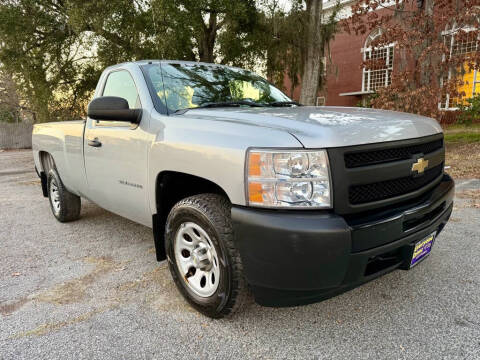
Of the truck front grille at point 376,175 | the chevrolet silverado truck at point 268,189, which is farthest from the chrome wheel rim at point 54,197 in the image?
the truck front grille at point 376,175

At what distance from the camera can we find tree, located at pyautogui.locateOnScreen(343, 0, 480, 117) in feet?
28.4

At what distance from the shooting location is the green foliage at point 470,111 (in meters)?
12.3

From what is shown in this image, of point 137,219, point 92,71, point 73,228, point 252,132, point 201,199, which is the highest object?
point 92,71

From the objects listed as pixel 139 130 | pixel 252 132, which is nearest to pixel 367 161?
pixel 252 132

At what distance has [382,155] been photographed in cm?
214

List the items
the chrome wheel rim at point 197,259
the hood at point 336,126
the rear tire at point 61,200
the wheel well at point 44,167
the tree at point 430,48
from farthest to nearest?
1. the tree at point 430,48
2. the wheel well at point 44,167
3. the rear tire at point 61,200
4. the chrome wheel rim at point 197,259
5. the hood at point 336,126

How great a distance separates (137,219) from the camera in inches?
126

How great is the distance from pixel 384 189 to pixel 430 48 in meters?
8.12

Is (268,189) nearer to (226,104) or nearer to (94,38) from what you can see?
(226,104)

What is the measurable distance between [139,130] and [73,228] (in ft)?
7.99

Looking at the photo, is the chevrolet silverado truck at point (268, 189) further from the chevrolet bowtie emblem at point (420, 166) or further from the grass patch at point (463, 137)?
the grass patch at point (463, 137)

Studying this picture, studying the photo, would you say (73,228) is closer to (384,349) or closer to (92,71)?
(384,349)

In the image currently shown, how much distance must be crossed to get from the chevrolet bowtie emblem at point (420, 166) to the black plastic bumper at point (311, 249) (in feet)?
1.07

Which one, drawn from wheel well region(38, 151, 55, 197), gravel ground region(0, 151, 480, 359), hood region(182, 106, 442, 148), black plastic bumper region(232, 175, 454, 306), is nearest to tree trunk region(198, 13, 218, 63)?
wheel well region(38, 151, 55, 197)
